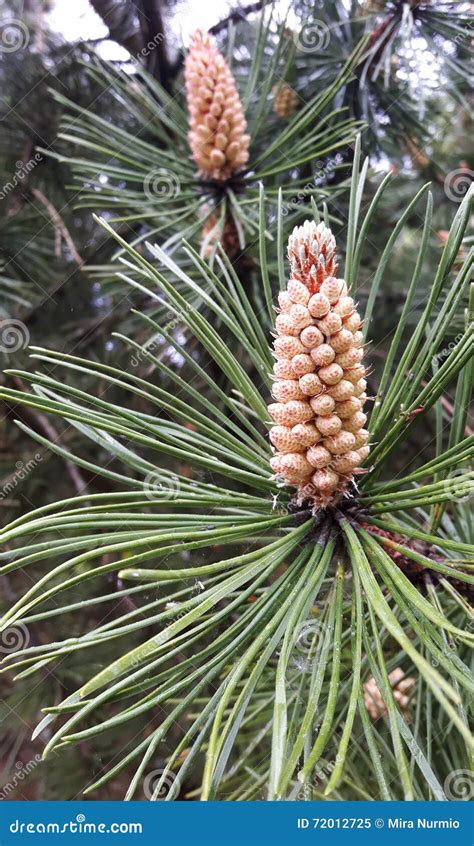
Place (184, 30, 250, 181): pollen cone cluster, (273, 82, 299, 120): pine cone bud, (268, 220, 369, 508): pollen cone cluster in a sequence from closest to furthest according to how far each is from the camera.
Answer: (268, 220, 369, 508): pollen cone cluster < (184, 30, 250, 181): pollen cone cluster < (273, 82, 299, 120): pine cone bud

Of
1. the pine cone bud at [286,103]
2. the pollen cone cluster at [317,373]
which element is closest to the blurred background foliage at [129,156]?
the pine cone bud at [286,103]

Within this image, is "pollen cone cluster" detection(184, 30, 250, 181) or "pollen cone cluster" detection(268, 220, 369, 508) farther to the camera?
"pollen cone cluster" detection(184, 30, 250, 181)

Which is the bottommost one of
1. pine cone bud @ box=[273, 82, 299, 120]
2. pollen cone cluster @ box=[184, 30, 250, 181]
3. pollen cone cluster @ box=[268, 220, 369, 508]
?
pollen cone cluster @ box=[268, 220, 369, 508]

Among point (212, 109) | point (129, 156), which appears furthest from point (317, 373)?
point (129, 156)

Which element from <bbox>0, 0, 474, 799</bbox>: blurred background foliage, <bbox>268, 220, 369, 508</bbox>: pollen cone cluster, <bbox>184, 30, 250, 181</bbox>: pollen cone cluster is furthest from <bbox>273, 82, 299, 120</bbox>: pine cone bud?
<bbox>268, 220, 369, 508</bbox>: pollen cone cluster

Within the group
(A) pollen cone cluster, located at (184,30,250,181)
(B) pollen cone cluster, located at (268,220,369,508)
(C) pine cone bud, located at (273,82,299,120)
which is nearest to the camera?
(B) pollen cone cluster, located at (268,220,369,508)

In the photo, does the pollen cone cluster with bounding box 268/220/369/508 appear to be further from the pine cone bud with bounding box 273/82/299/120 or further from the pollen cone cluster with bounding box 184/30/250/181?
the pine cone bud with bounding box 273/82/299/120

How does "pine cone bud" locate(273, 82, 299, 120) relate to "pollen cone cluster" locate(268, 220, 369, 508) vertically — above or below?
above

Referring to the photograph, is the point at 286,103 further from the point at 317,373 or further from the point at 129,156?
the point at 317,373
